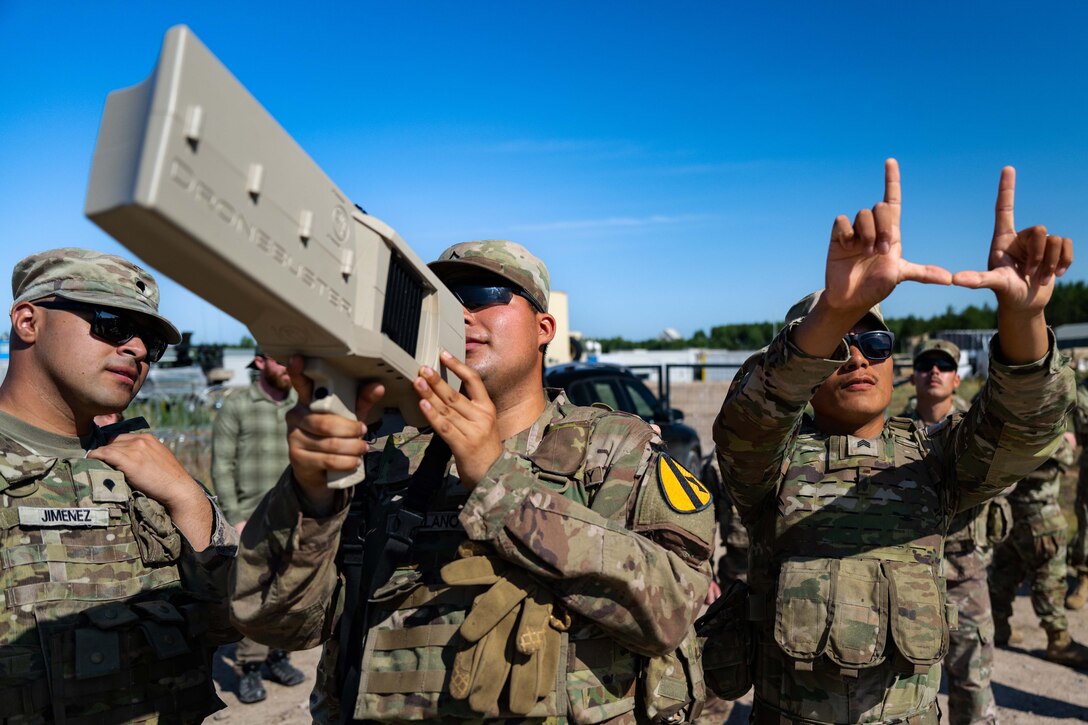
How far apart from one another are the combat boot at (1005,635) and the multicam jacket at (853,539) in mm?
3896

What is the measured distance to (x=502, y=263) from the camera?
2119 mm

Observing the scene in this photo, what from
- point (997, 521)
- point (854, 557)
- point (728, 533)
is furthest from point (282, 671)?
point (997, 521)

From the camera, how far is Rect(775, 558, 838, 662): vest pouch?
2.42m

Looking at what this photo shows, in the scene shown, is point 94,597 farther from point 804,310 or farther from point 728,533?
point 728,533

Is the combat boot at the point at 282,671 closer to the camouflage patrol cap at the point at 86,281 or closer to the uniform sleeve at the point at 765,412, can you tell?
the camouflage patrol cap at the point at 86,281

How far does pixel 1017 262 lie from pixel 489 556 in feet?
4.97

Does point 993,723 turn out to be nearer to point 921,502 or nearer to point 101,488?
point 921,502

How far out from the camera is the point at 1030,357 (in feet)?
6.48

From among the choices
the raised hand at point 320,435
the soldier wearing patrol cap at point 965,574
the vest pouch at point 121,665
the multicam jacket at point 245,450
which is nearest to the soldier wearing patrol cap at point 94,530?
the vest pouch at point 121,665

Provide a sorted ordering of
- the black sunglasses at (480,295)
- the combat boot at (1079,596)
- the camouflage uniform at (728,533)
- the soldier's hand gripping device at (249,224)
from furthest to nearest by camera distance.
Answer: the combat boot at (1079,596) → the camouflage uniform at (728,533) → the black sunglasses at (480,295) → the soldier's hand gripping device at (249,224)

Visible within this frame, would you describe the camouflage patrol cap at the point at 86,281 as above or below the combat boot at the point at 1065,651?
above

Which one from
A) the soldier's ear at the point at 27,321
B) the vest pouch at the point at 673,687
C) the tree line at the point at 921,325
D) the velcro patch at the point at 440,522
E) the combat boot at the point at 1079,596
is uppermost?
the tree line at the point at 921,325

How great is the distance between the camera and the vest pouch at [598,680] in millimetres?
1769

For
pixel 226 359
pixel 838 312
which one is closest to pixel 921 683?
pixel 838 312
